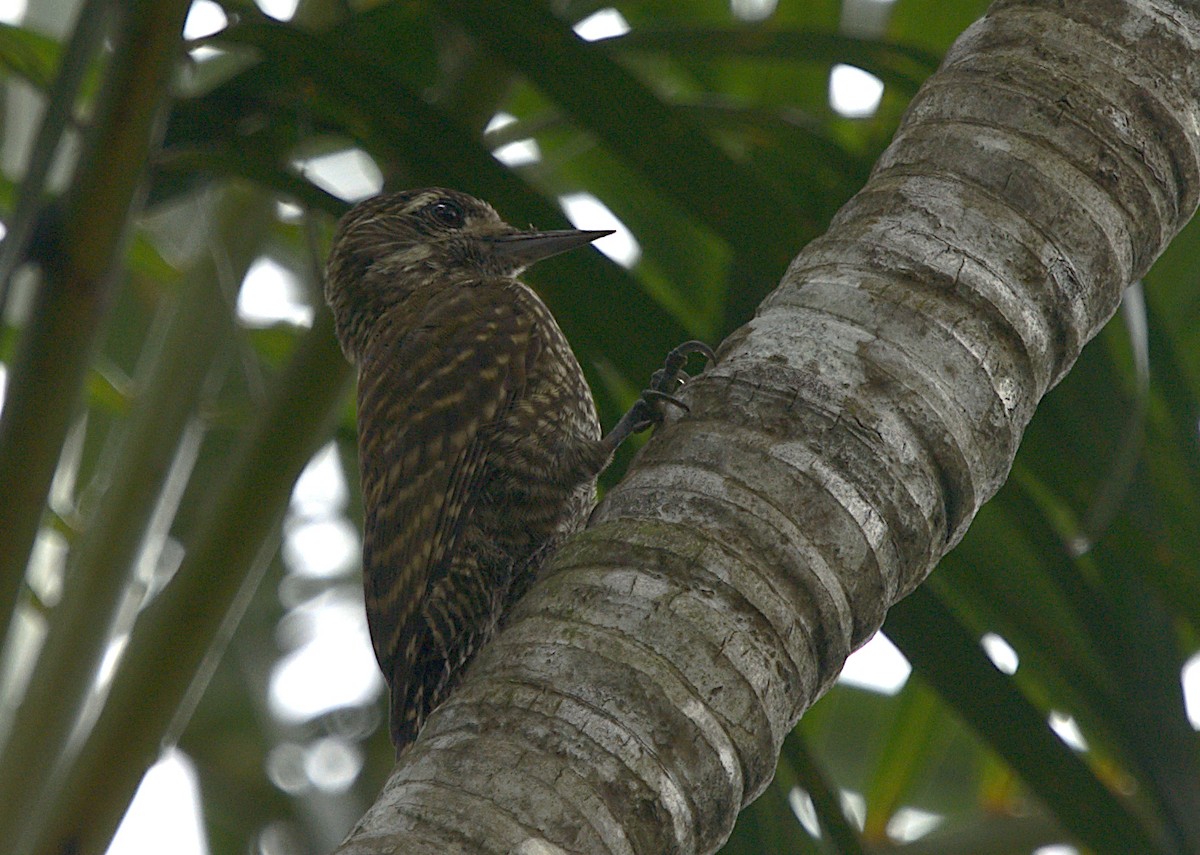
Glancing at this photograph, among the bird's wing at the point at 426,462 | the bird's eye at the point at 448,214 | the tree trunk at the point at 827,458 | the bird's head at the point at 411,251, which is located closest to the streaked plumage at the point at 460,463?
the bird's wing at the point at 426,462

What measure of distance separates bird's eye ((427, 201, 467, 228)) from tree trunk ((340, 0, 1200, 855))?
171 cm

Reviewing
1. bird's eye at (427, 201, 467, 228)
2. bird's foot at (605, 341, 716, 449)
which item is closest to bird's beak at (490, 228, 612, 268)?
bird's eye at (427, 201, 467, 228)

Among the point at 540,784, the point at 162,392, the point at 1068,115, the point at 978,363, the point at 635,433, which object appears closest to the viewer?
the point at 540,784

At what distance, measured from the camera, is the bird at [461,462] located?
2.70 m

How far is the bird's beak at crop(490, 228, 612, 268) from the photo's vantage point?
3152 mm

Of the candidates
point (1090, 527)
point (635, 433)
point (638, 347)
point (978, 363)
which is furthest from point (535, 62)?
point (1090, 527)

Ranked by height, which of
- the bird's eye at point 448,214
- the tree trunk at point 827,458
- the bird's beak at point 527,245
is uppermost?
the bird's eye at point 448,214

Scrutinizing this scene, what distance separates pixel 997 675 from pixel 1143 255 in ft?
1.93

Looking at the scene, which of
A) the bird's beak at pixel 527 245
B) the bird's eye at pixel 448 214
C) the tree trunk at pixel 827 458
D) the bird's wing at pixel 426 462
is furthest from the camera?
the bird's eye at pixel 448 214

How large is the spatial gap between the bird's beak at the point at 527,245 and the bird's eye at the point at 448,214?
0.34 ft

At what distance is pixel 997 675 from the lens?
2115mm

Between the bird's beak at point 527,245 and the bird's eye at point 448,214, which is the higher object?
the bird's eye at point 448,214

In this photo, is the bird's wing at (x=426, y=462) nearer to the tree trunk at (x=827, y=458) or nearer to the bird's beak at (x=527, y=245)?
the bird's beak at (x=527, y=245)

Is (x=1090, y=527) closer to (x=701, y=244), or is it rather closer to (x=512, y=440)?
(x=512, y=440)
